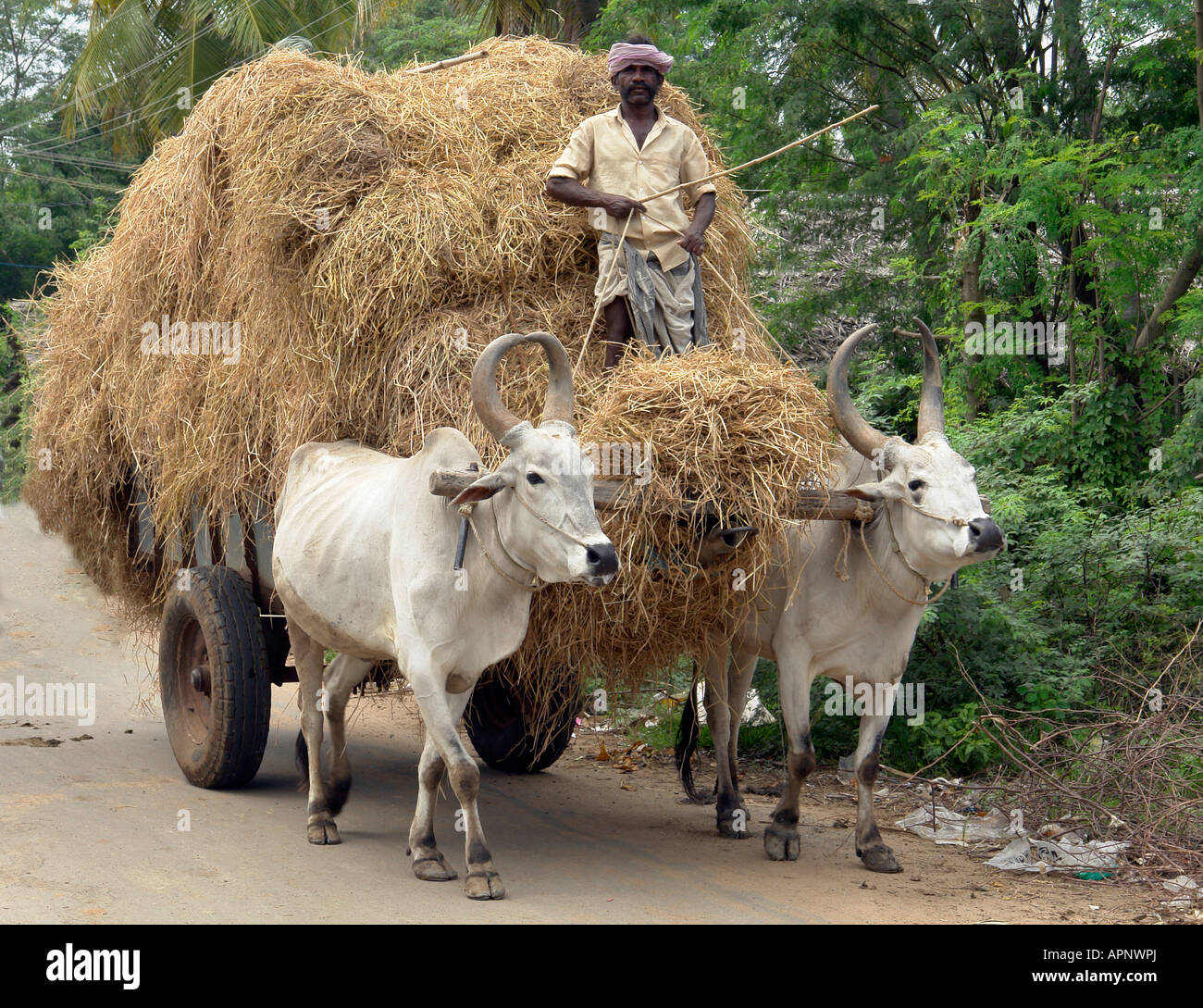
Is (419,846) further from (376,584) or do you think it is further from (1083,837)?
(1083,837)

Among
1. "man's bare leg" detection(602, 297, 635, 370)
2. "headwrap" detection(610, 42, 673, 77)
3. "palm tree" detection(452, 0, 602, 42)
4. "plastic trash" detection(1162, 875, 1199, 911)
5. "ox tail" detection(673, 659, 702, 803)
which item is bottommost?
"plastic trash" detection(1162, 875, 1199, 911)

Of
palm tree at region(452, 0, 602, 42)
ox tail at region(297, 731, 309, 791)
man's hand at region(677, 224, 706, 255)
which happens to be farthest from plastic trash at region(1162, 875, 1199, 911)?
palm tree at region(452, 0, 602, 42)

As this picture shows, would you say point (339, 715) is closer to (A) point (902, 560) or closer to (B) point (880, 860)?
(B) point (880, 860)

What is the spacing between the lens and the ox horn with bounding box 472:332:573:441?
15.0 ft

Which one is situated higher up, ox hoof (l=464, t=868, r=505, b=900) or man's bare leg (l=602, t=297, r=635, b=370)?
man's bare leg (l=602, t=297, r=635, b=370)

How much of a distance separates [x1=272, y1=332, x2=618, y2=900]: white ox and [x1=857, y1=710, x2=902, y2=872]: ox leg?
5.28 feet

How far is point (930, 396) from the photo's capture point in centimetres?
541

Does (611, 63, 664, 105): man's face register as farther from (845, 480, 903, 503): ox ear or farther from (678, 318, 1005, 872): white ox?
(845, 480, 903, 503): ox ear

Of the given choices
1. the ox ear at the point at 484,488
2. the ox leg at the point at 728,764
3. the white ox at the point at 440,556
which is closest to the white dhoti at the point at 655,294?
the white ox at the point at 440,556

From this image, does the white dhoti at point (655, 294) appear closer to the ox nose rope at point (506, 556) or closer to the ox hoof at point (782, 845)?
the ox nose rope at point (506, 556)

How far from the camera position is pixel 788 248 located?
10.8 metres

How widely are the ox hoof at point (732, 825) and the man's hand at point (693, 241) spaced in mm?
→ 2504
